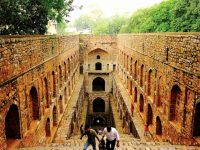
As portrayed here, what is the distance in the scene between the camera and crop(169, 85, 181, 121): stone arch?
10.0 meters

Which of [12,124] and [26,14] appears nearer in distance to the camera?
[12,124]

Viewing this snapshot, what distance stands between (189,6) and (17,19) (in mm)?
11603

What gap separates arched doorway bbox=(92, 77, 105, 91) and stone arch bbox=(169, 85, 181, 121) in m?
23.3

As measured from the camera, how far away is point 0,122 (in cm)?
665

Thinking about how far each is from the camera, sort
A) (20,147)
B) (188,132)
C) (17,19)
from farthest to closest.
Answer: (17,19) → (188,132) → (20,147)

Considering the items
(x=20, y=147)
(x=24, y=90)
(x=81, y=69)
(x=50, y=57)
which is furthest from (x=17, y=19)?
(x=81, y=69)

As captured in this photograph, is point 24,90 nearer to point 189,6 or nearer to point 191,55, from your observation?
point 191,55

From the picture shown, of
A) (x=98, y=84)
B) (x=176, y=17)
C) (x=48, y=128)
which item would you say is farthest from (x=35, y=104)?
(x=98, y=84)

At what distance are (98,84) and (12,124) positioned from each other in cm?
2677

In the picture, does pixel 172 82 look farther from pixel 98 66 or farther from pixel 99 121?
pixel 98 66

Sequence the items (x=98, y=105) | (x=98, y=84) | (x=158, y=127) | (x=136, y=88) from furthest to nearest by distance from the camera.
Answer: (x=98, y=84)
(x=98, y=105)
(x=136, y=88)
(x=158, y=127)

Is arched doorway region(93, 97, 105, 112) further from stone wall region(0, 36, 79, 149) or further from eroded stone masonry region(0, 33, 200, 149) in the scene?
stone wall region(0, 36, 79, 149)

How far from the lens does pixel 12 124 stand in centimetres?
820

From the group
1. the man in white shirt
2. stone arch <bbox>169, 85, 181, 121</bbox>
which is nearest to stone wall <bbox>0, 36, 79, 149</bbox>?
the man in white shirt
